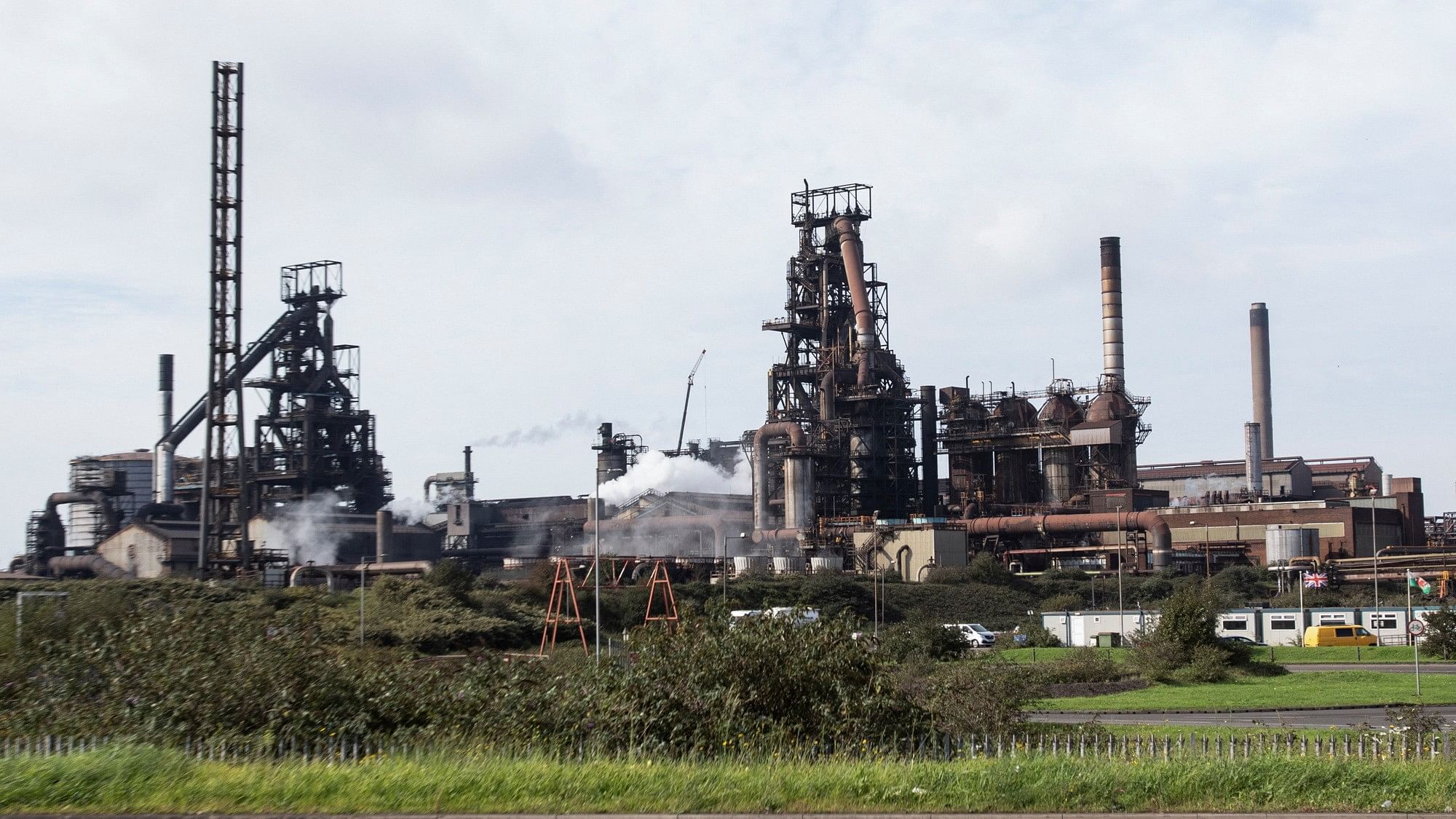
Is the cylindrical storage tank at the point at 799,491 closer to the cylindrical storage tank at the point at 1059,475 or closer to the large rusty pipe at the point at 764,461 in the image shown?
the large rusty pipe at the point at 764,461

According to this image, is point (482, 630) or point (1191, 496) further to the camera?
point (1191, 496)

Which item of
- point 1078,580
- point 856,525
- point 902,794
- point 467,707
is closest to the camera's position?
point 902,794

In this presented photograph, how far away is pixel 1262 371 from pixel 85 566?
95103 mm

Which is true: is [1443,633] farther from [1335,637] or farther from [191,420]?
[191,420]

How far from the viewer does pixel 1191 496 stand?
11975cm

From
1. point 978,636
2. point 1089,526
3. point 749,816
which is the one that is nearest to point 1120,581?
point 978,636

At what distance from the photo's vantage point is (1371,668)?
1641 inches

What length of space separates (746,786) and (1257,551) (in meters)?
84.9

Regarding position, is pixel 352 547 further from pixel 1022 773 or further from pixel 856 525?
pixel 1022 773

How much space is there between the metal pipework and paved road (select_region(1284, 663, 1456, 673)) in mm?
53808

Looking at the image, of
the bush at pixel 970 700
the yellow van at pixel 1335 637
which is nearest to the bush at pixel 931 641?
the yellow van at pixel 1335 637

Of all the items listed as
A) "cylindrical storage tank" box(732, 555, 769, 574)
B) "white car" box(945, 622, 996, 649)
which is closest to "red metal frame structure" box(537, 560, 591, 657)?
"white car" box(945, 622, 996, 649)

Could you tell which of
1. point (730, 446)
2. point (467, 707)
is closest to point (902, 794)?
point (467, 707)

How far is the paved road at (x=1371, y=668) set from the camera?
4006 centimetres
